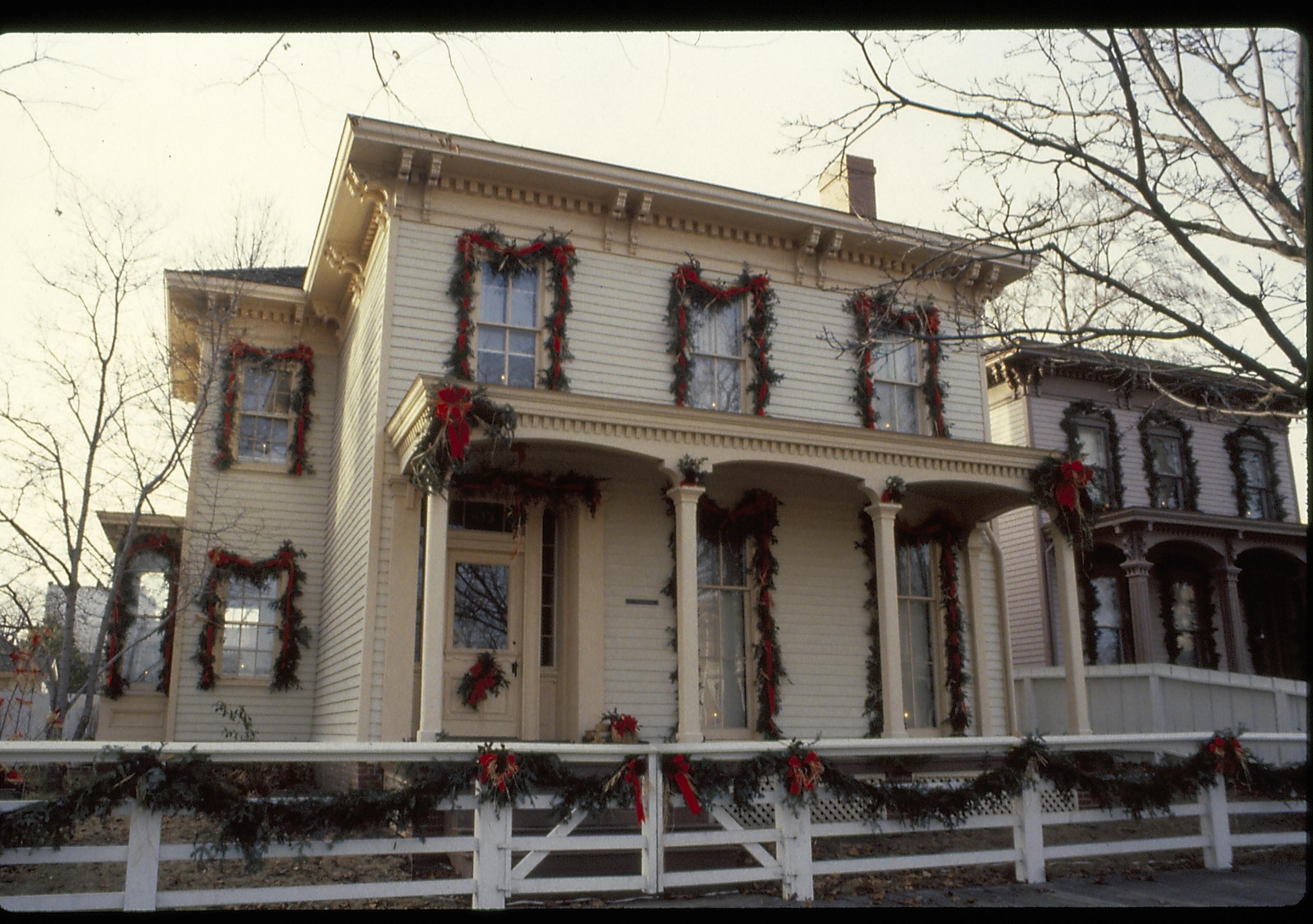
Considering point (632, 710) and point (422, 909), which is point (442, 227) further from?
point (422, 909)

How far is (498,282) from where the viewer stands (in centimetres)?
1233

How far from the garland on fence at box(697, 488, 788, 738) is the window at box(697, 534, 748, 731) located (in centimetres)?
17

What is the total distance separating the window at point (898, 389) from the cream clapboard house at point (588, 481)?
0.05 m

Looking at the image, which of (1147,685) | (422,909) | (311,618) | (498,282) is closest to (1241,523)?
(1147,685)

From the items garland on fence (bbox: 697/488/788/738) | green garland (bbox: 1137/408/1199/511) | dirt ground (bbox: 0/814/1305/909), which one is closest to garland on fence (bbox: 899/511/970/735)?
garland on fence (bbox: 697/488/788/738)

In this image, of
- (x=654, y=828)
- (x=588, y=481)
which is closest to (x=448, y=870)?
(x=654, y=828)

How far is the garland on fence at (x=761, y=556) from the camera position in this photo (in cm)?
1232

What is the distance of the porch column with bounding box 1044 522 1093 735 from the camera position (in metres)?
12.0

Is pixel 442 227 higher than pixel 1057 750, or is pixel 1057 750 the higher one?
pixel 442 227

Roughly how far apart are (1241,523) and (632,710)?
13.3 m

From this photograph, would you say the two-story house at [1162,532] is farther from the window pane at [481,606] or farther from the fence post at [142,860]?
the fence post at [142,860]

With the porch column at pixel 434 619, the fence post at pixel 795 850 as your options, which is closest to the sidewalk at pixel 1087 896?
the fence post at pixel 795 850

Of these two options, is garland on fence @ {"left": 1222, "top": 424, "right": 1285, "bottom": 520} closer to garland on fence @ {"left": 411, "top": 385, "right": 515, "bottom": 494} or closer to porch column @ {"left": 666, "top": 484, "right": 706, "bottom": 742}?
porch column @ {"left": 666, "top": 484, "right": 706, "bottom": 742}

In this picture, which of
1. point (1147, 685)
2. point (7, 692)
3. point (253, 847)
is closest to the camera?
point (253, 847)
